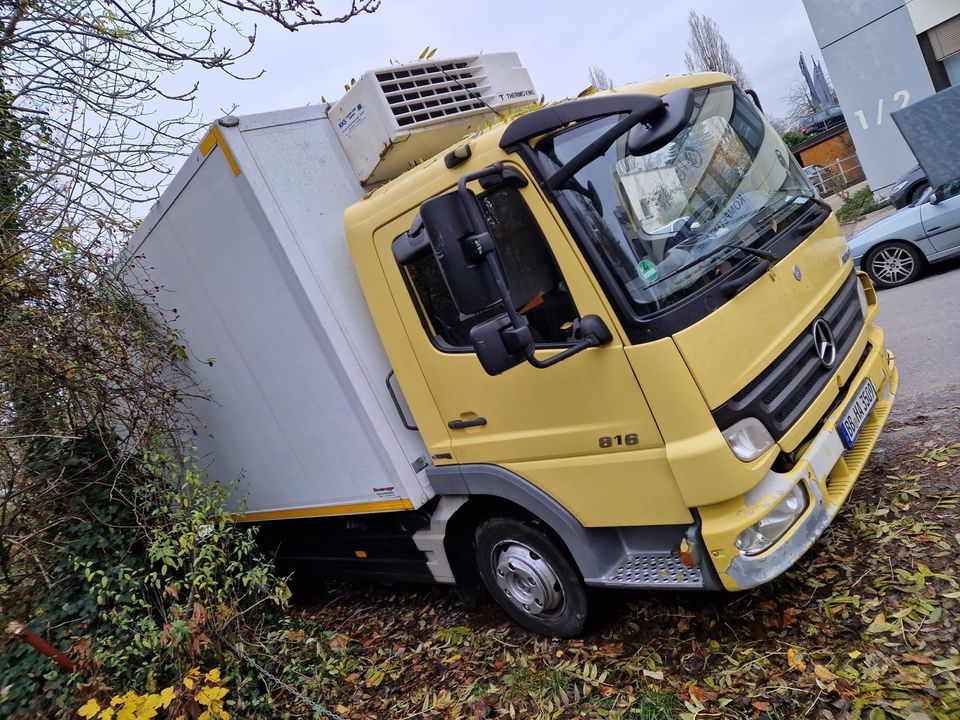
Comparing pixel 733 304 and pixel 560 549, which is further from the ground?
pixel 733 304

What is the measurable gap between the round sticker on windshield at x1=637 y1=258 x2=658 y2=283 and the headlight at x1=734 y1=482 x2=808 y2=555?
41.0 inches

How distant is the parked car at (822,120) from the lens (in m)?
35.9

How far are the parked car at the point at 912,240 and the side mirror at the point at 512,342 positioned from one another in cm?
767

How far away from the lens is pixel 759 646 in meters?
3.17

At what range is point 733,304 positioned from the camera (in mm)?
2891

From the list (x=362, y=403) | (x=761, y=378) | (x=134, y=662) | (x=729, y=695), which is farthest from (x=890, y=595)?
(x=134, y=662)

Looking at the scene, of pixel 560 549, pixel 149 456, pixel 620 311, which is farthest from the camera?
pixel 149 456

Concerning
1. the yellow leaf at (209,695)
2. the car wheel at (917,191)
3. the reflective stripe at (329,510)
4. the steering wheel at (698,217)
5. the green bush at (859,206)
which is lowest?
the green bush at (859,206)

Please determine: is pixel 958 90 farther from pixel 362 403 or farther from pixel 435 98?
pixel 362 403

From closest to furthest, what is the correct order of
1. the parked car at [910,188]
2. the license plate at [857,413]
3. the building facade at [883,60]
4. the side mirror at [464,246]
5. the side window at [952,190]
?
the side mirror at [464,246]
the license plate at [857,413]
the side window at [952,190]
the parked car at [910,188]
the building facade at [883,60]

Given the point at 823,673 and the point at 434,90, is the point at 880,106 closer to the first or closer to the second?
the point at 434,90

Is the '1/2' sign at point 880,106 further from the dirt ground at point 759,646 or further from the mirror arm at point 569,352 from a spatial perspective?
the mirror arm at point 569,352

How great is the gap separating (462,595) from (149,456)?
86.6 inches

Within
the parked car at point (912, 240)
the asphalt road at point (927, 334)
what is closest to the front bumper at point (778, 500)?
the asphalt road at point (927, 334)
